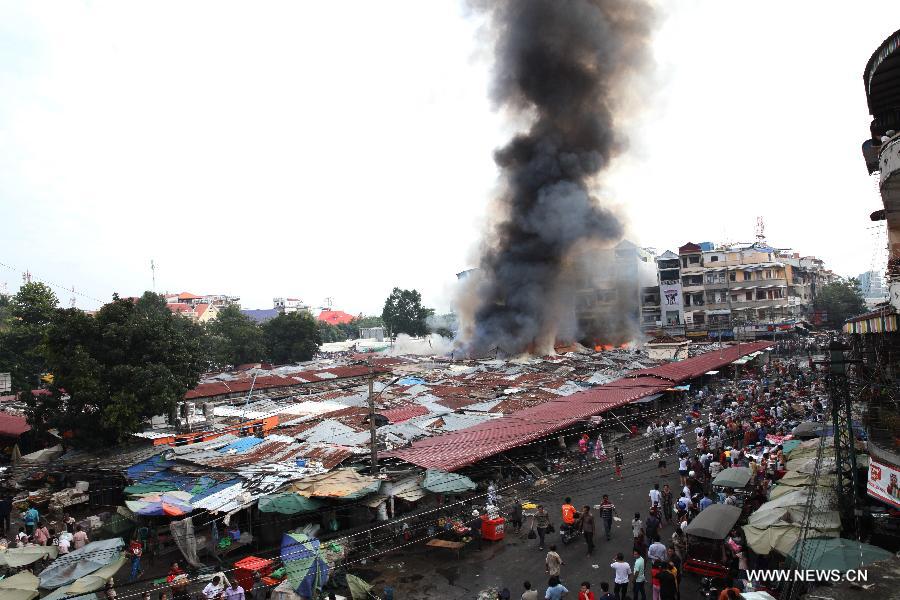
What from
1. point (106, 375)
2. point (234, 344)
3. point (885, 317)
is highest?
point (885, 317)

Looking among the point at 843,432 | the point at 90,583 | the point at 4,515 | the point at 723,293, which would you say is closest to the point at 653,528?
the point at 843,432

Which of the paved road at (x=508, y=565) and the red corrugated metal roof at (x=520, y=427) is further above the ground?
the red corrugated metal roof at (x=520, y=427)

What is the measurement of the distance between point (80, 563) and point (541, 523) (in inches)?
388

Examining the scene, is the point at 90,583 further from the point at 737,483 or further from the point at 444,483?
the point at 737,483

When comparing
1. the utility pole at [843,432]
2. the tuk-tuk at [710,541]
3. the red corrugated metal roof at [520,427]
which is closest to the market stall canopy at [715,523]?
the tuk-tuk at [710,541]

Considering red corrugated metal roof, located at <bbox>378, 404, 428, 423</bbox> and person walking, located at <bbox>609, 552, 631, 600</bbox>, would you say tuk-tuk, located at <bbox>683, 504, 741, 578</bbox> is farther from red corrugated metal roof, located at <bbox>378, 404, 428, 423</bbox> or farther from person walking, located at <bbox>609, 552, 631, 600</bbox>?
red corrugated metal roof, located at <bbox>378, 404, 428, 423</bbox>

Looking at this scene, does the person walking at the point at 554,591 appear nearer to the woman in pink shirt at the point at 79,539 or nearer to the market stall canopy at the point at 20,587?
the market stall canopy at the point at 20,587

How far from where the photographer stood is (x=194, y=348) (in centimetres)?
2341

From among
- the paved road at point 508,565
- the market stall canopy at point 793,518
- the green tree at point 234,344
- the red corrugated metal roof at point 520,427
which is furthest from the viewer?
the green tree at point 234,344

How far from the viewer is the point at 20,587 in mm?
10523

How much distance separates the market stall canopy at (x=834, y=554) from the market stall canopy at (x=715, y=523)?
1441 mm

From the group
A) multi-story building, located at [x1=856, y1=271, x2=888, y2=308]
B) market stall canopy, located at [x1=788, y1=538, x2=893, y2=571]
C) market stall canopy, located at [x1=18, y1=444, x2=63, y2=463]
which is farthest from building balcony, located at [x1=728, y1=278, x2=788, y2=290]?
market stall canopy, located at [x1=18, y1=444, x2=63, y2=463]

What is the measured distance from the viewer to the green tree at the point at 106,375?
1989cm

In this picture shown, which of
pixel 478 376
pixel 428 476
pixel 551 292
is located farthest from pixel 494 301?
pixel 428 476
